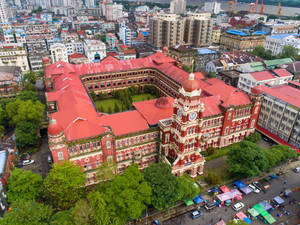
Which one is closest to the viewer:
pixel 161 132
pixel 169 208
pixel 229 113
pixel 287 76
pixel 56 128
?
pixel 56 128

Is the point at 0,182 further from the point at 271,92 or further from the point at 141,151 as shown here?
the point at 271,92

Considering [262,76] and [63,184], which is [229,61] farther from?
[63,184]

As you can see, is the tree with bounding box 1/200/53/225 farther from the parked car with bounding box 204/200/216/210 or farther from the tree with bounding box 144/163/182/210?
the parked car with bounding box 204/200/216/210

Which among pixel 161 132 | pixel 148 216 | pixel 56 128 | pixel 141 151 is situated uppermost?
pixel 56 128

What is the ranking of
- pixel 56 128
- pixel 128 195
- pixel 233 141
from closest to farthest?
pixel 128 195 → pixel 56 128 → pixel 233 141

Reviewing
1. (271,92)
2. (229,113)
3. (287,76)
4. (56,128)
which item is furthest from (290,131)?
(56,128)

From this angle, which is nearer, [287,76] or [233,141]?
[233,141]
